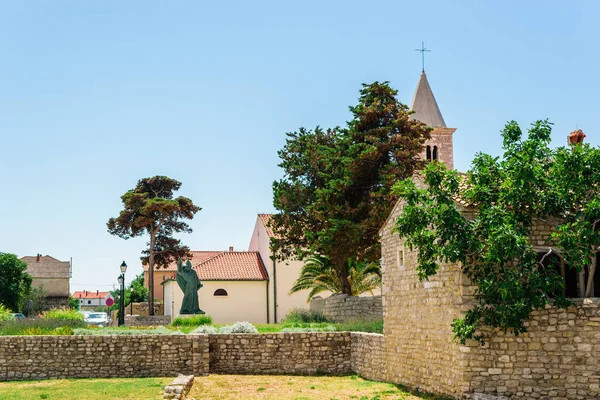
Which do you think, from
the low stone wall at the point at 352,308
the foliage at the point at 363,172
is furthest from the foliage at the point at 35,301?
the foliage at the point at 363,172

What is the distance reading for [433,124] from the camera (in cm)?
4812

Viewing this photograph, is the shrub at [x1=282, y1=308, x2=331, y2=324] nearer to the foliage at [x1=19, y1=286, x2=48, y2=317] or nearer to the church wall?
the church wall

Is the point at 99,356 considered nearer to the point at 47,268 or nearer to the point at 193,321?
the point at 193,321

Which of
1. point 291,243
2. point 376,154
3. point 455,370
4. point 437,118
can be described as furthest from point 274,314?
point 455,370

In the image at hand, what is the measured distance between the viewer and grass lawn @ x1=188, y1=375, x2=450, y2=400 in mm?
17672

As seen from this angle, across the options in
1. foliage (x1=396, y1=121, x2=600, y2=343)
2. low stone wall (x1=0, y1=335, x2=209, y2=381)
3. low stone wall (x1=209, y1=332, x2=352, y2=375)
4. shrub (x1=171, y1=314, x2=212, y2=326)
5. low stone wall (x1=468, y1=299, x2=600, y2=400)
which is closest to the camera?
foliage (x1=396, y1=121, x2=600, y2=343)

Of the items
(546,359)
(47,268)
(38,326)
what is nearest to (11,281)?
(47,268)

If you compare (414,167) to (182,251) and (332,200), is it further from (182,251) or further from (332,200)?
(182,251)

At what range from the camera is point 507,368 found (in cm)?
1497

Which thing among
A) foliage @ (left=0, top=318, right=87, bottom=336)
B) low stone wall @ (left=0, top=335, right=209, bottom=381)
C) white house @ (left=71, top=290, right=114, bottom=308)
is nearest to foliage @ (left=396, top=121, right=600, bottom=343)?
low stone wall @ (left=0, top=335, right=209, bottom=381)

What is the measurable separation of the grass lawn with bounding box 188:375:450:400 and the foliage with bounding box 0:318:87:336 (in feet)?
20.8

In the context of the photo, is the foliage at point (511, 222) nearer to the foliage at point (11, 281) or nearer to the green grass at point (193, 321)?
the green grass at point (193, 321)

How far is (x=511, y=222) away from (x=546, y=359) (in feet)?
10.1

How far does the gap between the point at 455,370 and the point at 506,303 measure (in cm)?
209
